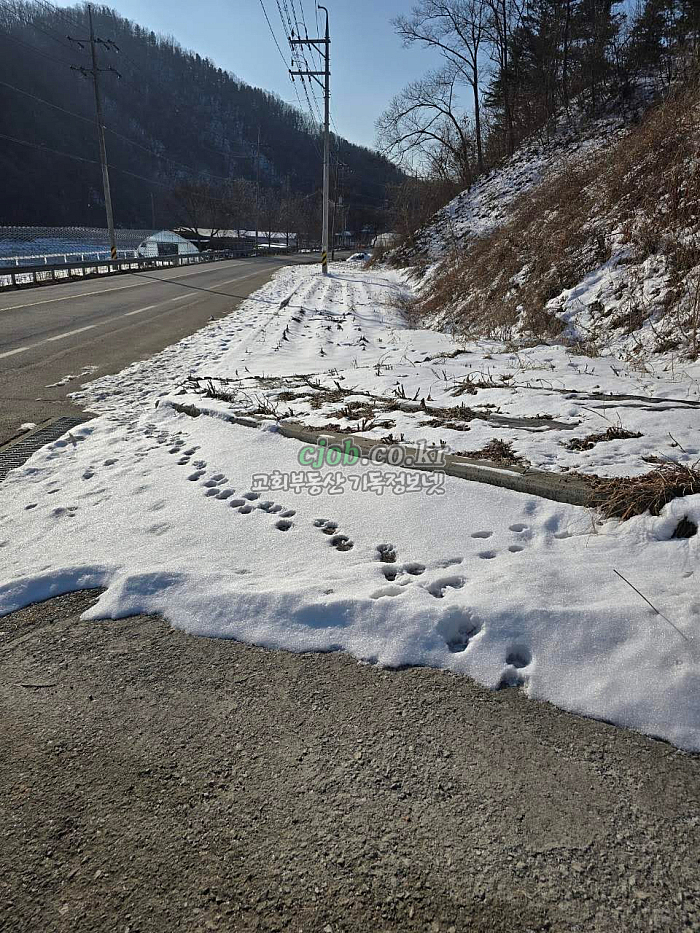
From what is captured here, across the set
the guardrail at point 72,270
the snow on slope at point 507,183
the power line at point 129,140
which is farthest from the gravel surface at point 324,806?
the power line at point 129,140

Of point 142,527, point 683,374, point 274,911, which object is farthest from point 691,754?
point 683,374

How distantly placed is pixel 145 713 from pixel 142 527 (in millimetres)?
1549

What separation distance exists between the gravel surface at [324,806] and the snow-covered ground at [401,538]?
20 centimetres

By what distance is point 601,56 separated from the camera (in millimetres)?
21984

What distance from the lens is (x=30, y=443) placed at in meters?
5.01

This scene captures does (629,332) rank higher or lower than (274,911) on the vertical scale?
higher

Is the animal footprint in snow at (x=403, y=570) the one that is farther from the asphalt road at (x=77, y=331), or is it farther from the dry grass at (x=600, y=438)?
the asphalt road at (x=77, y=331)

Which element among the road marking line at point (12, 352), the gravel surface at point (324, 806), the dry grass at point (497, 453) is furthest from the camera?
the road marking line at point (12, 352)

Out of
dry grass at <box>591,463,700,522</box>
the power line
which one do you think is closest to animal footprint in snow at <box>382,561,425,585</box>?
Result: dry grass at <box>591,463,700,522</box>

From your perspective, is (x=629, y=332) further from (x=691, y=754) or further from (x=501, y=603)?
(x=691, y=754)

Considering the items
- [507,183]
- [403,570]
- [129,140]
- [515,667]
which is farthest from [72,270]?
[129,140]

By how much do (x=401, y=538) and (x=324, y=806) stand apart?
154 cm

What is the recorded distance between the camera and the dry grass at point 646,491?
2779mm

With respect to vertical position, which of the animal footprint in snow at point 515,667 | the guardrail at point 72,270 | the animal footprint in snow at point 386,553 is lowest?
the animal footprint in snow at point 515,667
